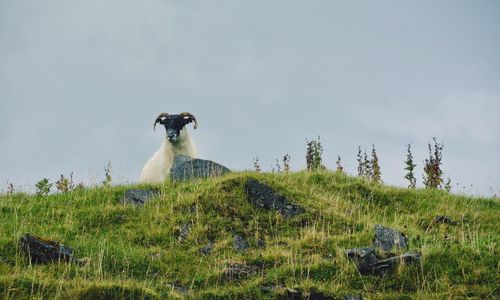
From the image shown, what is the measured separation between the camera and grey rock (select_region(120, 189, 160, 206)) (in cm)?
1638

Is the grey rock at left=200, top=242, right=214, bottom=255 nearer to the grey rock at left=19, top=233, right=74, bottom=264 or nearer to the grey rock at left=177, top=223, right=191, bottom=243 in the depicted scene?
the grey rock at left=177, top=223, right=191, bottom=243

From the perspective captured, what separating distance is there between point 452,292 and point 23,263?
7.89 meters

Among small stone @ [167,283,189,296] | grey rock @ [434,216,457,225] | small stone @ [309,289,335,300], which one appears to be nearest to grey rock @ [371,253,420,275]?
small stone @ [309,289,335,300]

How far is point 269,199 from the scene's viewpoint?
15.3m

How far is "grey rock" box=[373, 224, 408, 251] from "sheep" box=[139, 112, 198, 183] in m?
11.2

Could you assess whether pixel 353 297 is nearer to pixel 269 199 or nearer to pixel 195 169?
pixel 269 199

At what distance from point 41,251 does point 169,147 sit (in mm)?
11998

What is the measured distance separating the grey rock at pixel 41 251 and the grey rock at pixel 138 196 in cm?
459

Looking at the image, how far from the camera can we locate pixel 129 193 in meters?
16.9

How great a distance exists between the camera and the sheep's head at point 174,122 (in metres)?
23.0

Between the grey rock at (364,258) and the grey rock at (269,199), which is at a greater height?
the grey rock at (269,199)

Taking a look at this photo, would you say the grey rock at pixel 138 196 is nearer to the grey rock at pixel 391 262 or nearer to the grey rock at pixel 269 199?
the grey rock at pixel 269 199

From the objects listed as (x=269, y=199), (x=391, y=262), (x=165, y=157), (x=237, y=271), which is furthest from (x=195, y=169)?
(x=391, y=262)

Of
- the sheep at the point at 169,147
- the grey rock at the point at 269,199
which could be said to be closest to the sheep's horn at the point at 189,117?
the sheep at the point at 169,147
